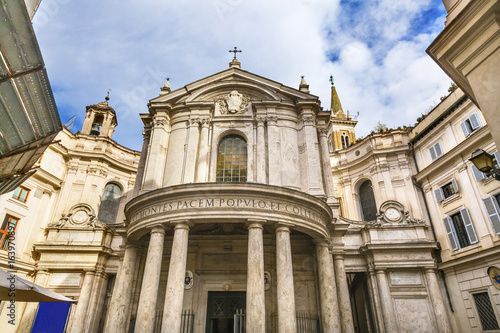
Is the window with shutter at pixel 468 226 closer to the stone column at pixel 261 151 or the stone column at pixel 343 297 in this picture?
the stone column at pixel 343 297

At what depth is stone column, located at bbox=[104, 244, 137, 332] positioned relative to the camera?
13469mm

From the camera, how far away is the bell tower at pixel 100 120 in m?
25.3

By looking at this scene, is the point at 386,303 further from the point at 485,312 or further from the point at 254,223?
the point at 254,223

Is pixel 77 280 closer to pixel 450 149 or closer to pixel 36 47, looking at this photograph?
pixel 36 47

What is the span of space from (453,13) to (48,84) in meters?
8.46

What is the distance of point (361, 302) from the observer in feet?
63.6

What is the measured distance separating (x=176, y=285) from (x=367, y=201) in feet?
52.4

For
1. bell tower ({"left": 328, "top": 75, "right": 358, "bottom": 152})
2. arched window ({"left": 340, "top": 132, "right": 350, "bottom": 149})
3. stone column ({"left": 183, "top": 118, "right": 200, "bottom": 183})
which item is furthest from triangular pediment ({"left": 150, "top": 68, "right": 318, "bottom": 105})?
arched window ({"left": 340, "top": 132, "right": 350, "bottom": 149})

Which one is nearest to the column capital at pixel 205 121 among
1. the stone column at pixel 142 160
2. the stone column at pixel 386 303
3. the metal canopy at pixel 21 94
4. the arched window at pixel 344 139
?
the stone column at pixel 142 160

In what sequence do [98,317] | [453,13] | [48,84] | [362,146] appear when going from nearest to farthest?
[48,84] → [453,13] → [98,317] → [362,146]

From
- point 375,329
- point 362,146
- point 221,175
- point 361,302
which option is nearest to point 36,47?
point 221,175

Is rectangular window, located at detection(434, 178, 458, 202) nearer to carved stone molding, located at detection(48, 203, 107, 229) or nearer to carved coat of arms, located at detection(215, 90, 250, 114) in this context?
carved coat of arms, located at detection(215, 90, 250, 114)

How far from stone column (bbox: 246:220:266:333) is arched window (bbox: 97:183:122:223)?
1437 centimetres

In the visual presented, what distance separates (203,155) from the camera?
16.7 m
